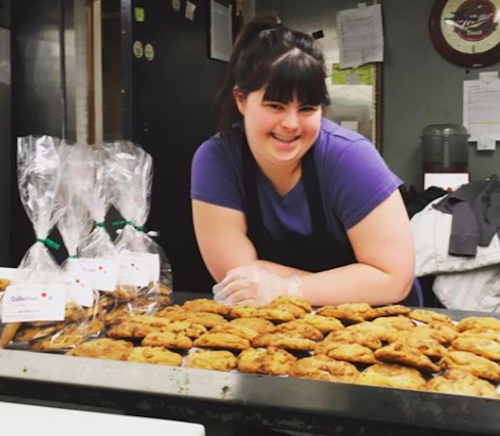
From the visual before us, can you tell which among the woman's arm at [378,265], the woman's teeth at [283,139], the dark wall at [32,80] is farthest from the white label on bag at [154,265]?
the dark wall at [32,80]

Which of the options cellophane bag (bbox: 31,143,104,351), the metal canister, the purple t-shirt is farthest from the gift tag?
the metal canister

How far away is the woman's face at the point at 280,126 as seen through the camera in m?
1.51

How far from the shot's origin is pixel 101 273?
3.84 ft

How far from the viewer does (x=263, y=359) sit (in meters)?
0.92

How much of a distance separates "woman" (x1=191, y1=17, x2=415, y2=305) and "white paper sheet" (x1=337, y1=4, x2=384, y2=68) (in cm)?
204

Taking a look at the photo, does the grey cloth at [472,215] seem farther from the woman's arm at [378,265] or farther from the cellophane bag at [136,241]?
the cellophane bag at [136,241]

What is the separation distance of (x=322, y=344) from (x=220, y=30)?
298 cm

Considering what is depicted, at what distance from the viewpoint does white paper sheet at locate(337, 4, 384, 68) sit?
3529mm

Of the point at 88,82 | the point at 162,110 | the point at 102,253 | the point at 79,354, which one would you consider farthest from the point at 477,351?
the point at 88,82

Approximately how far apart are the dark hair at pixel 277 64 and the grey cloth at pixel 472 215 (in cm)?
116

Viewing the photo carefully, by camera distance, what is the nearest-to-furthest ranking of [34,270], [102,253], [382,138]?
[34,270] < [102,253] < [382,138]

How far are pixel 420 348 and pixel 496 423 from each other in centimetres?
26

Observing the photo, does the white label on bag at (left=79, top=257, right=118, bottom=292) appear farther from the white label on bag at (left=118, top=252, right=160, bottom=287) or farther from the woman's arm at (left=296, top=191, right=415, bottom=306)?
the woman's arm at (left=296, top=191, right=415, bottom=306)

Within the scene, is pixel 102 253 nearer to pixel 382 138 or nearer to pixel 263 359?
pixel 263 359
